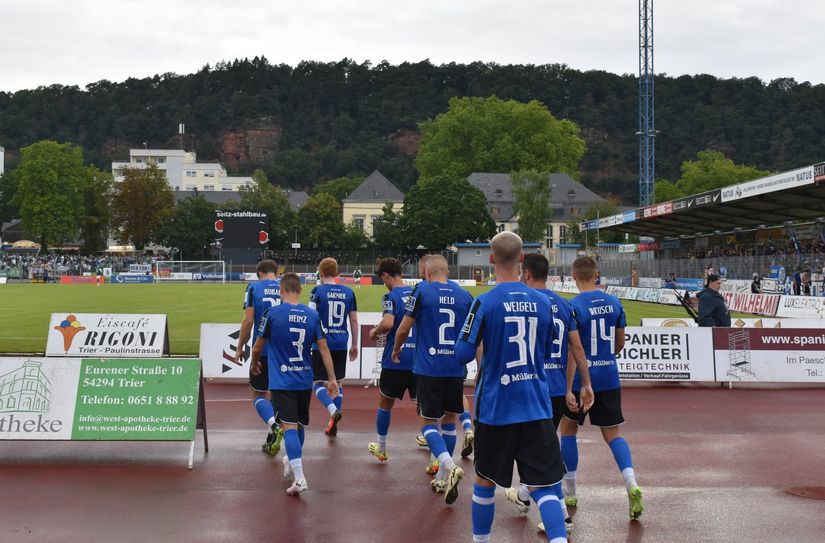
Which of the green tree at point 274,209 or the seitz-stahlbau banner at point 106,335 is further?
the green tree at point 274,209

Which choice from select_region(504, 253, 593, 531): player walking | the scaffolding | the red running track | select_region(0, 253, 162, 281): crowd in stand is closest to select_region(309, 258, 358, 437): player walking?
the red running track

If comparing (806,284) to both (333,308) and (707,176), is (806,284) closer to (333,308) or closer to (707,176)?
(333,308)

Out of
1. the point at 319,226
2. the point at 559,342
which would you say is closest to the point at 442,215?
the point at 319,226

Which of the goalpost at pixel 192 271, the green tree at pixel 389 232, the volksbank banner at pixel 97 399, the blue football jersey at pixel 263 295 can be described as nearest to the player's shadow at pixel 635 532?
the volksbank banner at pixel 97 399

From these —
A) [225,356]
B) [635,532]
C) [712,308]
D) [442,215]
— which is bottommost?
[635,532]

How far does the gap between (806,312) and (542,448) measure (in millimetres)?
26388

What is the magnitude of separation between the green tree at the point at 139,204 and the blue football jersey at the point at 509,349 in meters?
101

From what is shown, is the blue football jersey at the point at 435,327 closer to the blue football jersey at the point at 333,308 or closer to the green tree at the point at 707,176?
the blue football jersey at the point at 333,308

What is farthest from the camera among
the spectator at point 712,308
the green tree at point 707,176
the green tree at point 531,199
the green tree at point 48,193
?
the green tree at point 707,176

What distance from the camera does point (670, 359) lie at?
1563 cm

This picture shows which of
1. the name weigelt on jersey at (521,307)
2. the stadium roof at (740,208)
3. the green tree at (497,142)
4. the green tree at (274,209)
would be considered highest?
the green tree at (497,142)

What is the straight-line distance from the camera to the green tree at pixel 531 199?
306 feet

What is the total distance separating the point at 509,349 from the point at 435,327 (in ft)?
8.13

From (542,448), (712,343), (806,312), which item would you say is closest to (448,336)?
(542,448)
